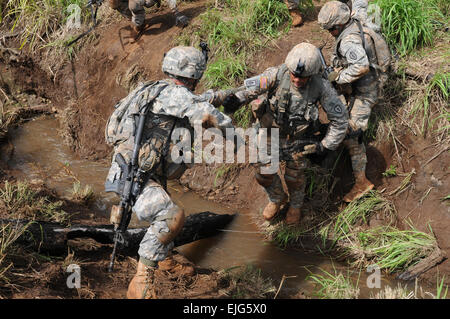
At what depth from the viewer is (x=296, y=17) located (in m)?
6.32

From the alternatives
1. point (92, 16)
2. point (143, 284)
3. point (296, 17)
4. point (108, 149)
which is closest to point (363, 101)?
point (296, 17)

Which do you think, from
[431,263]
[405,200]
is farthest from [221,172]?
[431,263]

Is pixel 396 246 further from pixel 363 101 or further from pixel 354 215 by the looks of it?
pixel 363 101

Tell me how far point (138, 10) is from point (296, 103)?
11.1 feet

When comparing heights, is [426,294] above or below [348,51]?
below

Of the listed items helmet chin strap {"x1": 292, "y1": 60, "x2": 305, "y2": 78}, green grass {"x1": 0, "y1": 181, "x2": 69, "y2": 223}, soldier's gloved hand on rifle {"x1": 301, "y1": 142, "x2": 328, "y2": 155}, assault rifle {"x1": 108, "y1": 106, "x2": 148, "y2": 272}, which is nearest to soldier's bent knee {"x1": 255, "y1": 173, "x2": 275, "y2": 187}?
soldier's gloved hand on rifle {"x1": 301, "y1": 142, "x2": 328, "y2": 155}

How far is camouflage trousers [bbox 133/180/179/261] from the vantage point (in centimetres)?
379

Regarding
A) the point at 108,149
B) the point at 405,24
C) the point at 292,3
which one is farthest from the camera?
the point at 108,149

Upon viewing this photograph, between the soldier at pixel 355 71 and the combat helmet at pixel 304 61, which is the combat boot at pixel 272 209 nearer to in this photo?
the soldier at pixel 355 71

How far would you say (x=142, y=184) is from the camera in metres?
3.93

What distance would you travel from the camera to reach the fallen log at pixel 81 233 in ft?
14.1

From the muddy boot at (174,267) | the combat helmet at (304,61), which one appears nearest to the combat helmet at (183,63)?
the combat helmet at (304,61)
